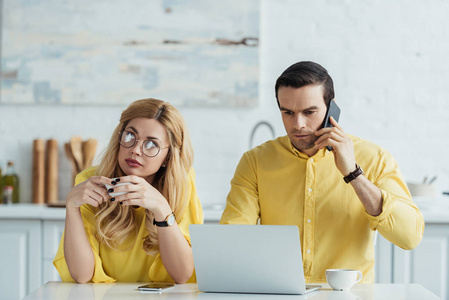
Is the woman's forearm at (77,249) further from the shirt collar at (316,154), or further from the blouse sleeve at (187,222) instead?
the shirt collar at (316,154)

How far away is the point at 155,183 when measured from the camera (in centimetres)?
209

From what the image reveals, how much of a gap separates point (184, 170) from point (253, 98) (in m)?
1.68

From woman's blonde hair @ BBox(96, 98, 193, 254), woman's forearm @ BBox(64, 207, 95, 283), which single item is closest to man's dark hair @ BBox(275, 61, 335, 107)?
woman's blonde hair @ BBox(96, 98, 193, 254)

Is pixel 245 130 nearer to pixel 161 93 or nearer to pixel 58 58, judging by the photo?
pixel 161 93

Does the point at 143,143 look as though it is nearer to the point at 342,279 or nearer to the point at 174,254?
the point at 174,254

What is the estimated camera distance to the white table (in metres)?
1.58

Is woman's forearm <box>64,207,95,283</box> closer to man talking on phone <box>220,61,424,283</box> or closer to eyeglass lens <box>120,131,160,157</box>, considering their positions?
eyeglass lens <box>120,131,160,157</box>

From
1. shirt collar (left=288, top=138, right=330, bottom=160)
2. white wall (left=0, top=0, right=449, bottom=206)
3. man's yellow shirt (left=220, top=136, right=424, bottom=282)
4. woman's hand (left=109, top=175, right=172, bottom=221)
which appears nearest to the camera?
woman's hand (left=109, top=175, right=172, bottom=221)

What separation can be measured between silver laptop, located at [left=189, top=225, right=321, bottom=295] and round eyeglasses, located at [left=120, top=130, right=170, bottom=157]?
0.46 m

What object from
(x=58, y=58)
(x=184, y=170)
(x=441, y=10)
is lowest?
(x=184, y=170)

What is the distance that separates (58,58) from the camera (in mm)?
3654

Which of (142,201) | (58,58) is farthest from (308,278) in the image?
(58,58)

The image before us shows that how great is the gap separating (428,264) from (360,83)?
3.99 ft

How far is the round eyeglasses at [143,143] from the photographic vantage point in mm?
1953
